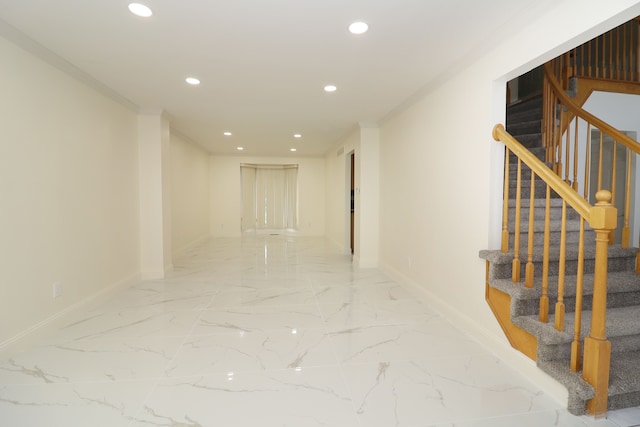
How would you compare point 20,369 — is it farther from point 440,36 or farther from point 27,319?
point 440,36

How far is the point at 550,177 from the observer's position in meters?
1.96

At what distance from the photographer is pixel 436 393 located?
6.07ft

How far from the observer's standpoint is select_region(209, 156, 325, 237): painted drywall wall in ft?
28.3

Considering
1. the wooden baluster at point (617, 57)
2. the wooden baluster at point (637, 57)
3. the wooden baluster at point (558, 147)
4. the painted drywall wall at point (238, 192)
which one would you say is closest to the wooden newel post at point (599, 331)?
the wooden baluster at point (558, 147)

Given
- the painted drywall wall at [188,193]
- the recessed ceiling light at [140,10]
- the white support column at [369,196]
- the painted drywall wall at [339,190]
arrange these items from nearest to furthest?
the recessed ceiling light at [140,10] → the white support column at [369,196] → the painted drywall wall at [188,193] → the painted drywall wall at [339,190]

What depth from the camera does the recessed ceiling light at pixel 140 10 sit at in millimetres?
1983

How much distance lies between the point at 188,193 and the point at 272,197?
3.30 meters

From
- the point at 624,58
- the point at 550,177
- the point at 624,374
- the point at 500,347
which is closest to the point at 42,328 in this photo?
the point at 500,347

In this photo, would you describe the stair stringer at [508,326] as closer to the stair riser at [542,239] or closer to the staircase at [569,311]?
the staircase at [569,311]

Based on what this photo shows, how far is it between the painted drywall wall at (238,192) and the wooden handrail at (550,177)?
6.80 metres

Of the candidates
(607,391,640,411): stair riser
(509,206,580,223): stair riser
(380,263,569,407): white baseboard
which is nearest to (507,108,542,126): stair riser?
(509,206,580,223): stair riser

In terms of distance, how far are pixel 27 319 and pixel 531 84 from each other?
7.03 m

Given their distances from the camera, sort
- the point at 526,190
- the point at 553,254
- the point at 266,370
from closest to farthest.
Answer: the point at 266,370 → the point at 553,254 → the point at 526,190

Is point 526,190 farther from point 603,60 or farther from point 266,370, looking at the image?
point 266,370
